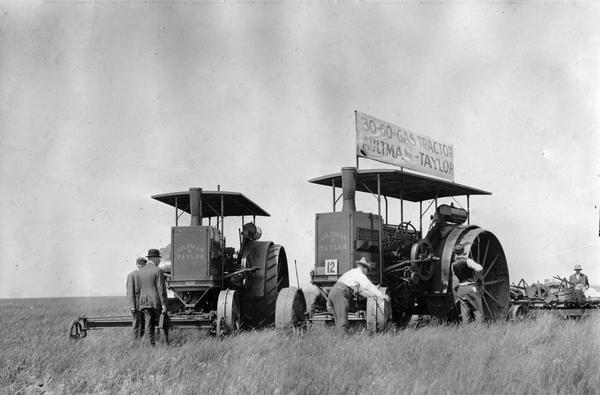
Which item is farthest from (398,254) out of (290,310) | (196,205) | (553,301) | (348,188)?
(553,301)

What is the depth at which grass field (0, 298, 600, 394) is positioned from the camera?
20.3 ft

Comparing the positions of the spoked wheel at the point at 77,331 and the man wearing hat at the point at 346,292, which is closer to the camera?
the man wearing hat at the point at 346,292

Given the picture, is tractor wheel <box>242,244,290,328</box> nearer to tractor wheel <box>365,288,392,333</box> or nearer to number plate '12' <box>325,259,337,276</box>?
number plate '12' <box>325,259,337,276</box>

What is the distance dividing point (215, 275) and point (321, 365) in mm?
5127

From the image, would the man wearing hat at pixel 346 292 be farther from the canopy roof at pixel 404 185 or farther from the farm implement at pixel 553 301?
the farm implement at pixel 553 301

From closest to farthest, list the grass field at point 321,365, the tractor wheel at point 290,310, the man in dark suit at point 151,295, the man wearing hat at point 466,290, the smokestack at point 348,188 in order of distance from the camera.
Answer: the grass field at point 321,365, the man in dark suit at point 151,295, the tractor wheel at point 290,310, the smokestack at point 348,188, the man wearing hat at point 466,290

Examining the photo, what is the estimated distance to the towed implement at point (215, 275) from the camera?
1068cm

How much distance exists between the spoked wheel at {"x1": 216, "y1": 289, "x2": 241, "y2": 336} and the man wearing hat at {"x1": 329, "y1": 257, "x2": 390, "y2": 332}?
1.61 metres

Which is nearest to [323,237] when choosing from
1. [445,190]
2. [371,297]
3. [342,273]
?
[342,273]

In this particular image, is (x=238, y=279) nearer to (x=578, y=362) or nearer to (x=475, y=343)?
(x=475, y=343)

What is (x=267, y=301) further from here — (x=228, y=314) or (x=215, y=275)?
(x=228, y=314)

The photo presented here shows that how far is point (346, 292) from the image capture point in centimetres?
987

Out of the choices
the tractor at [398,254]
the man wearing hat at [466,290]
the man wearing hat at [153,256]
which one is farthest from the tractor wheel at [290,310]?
the man wearing hat at [466,290]

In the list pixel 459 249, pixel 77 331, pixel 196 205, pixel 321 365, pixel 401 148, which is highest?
pixel 401 148
